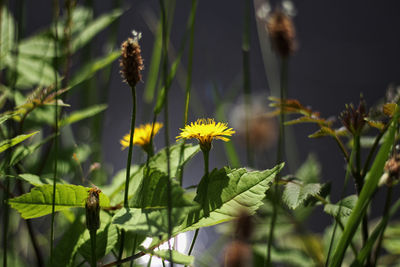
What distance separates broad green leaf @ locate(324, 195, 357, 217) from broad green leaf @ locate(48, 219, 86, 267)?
0.20m

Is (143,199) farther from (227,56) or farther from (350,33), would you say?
(350,33)

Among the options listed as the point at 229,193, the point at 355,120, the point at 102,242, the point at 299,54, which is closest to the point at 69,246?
the point at 102,242

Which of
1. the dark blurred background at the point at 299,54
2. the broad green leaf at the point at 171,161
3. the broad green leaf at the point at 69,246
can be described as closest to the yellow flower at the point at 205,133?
the broad green leaf at the point at 171,161

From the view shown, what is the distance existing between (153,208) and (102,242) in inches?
2.7

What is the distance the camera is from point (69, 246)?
0.36 metres

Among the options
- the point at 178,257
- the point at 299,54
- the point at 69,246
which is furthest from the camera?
the point at 299,54

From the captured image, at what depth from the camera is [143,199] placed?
0.97 ft

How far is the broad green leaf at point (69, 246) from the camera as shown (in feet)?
1.15

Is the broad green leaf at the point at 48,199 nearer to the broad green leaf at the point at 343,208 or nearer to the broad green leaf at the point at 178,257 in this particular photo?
the broad green leaf at the point at 178,257

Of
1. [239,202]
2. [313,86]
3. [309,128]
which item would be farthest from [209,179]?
[313,86]

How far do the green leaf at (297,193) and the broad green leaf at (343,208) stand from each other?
16mm

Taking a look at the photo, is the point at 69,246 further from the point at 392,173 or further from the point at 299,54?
the point at 299,54

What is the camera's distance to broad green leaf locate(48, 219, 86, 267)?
35 cm

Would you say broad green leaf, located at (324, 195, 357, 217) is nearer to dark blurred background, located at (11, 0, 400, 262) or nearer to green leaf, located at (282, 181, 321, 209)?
green leaf, located at (282, 181, 321, 209)
